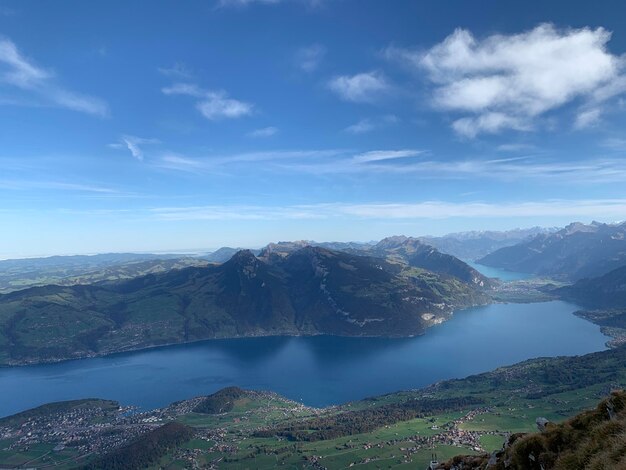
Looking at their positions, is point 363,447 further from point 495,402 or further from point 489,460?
point 489,460

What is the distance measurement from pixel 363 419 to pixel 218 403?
71.0m

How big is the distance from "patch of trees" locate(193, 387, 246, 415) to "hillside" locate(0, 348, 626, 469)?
495 mm

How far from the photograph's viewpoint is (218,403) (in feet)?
619

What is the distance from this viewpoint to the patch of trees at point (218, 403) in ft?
606

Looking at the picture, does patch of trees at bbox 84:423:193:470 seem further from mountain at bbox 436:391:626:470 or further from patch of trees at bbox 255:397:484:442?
mountain at bbox 436:391:626:470

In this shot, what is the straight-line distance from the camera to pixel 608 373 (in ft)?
630

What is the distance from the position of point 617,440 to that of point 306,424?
156m

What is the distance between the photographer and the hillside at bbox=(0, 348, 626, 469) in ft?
415

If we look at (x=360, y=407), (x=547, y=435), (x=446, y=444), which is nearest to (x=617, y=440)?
(x=547, y=435)

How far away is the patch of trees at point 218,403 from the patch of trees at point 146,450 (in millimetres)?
31792

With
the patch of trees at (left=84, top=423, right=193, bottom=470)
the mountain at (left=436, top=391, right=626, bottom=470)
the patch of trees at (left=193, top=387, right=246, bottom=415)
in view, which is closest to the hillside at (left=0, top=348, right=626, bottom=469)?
the patch of trees at (left=84, top=423, right=193, bottom=470)

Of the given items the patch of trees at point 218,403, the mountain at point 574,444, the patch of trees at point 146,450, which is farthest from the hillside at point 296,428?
the mountain at point 574,444

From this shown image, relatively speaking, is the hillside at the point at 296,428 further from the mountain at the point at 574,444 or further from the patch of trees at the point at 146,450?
the mountain at the point at 574,444

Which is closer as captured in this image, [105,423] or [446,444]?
[446,444]
